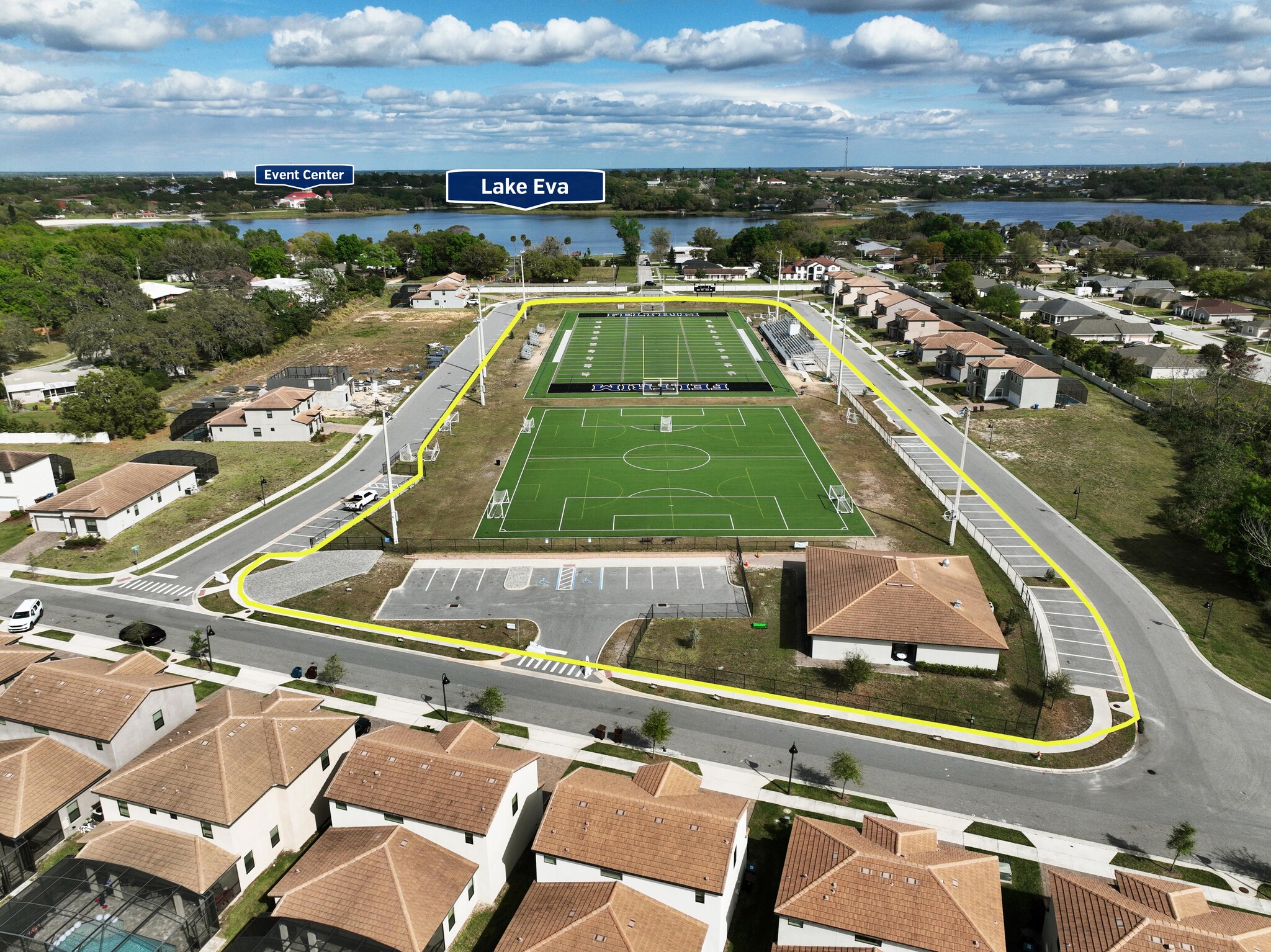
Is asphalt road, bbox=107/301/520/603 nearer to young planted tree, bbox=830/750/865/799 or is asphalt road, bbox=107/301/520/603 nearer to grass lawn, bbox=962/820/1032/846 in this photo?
young planted tree, bbox=830/750/865/799

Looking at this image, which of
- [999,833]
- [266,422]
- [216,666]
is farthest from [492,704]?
[266,422]

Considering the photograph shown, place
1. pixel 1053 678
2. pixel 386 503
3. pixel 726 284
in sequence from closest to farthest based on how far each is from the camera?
1. pixel 1053 678
2. pixel 386 503
3. pixel 726 284

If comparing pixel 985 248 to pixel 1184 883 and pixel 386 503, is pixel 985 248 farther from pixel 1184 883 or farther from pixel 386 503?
pixel 1184 883

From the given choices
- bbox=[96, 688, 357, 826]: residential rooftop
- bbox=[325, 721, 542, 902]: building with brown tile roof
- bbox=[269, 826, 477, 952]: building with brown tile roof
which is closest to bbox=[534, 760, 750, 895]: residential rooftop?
bbox=[325, 721, 542, 902]: building with brown tile roof

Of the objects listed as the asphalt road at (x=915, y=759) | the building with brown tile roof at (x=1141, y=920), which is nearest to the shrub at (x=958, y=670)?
the asphalt road at (x=915, y=759)

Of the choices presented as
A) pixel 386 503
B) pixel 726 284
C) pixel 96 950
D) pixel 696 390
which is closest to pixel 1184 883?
pixel 96 950

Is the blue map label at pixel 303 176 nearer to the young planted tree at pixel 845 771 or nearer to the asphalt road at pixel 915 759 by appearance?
the asphalt road at pixel 915 759
